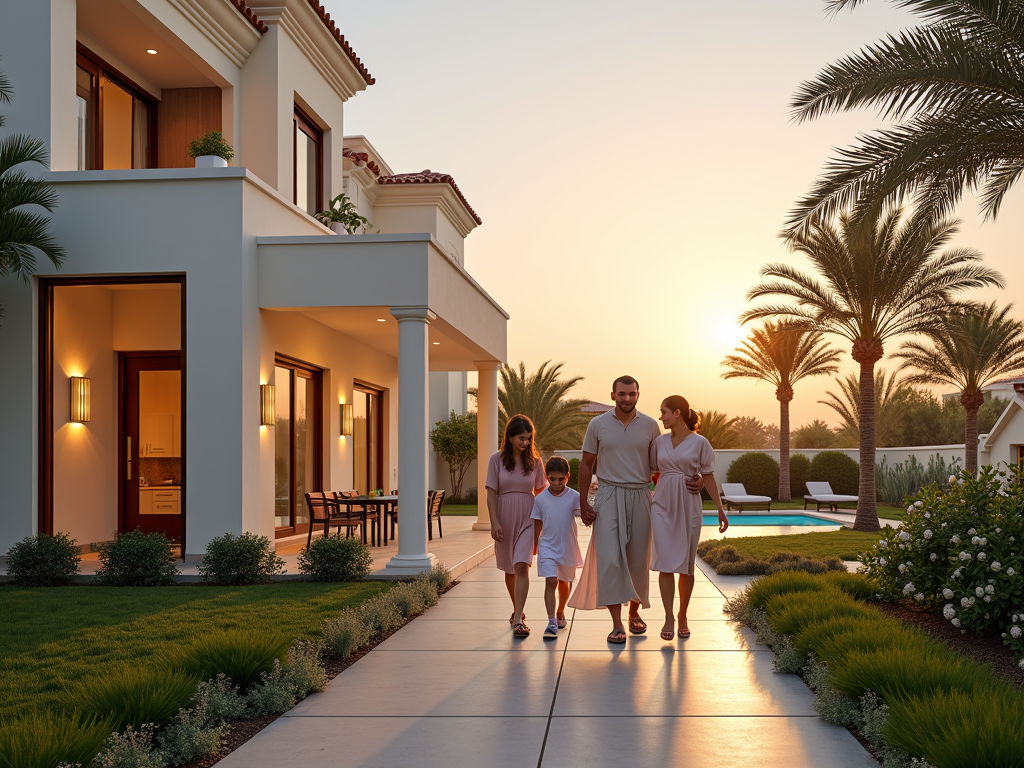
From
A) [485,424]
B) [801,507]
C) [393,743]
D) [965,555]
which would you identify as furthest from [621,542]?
[801,507]

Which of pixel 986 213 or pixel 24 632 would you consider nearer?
pixel 24 632

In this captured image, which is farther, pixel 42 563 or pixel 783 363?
pixel 783 363

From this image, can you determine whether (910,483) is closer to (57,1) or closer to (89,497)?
(89,497)

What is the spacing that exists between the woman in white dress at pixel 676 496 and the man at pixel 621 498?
3.3 inches

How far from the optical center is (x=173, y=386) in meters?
14.3

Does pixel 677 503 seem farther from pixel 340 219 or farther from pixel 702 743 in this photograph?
pixel 340 219

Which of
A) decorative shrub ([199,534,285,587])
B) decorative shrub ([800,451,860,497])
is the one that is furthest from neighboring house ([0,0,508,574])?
decorative shrub ([800,451,860,497])

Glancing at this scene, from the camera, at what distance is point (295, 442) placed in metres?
15.4

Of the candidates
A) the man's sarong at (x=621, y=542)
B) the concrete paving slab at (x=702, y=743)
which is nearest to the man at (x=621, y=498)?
the man's sarong at (x=621, y=542)

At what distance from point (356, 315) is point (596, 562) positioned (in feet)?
23.0

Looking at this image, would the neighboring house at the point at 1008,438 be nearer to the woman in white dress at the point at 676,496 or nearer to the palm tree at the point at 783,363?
the palm tree at the point at 783,363

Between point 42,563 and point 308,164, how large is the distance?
29.9 feet

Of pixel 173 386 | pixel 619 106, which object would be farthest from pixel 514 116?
pixel 173 386

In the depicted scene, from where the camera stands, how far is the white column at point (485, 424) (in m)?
18.4
